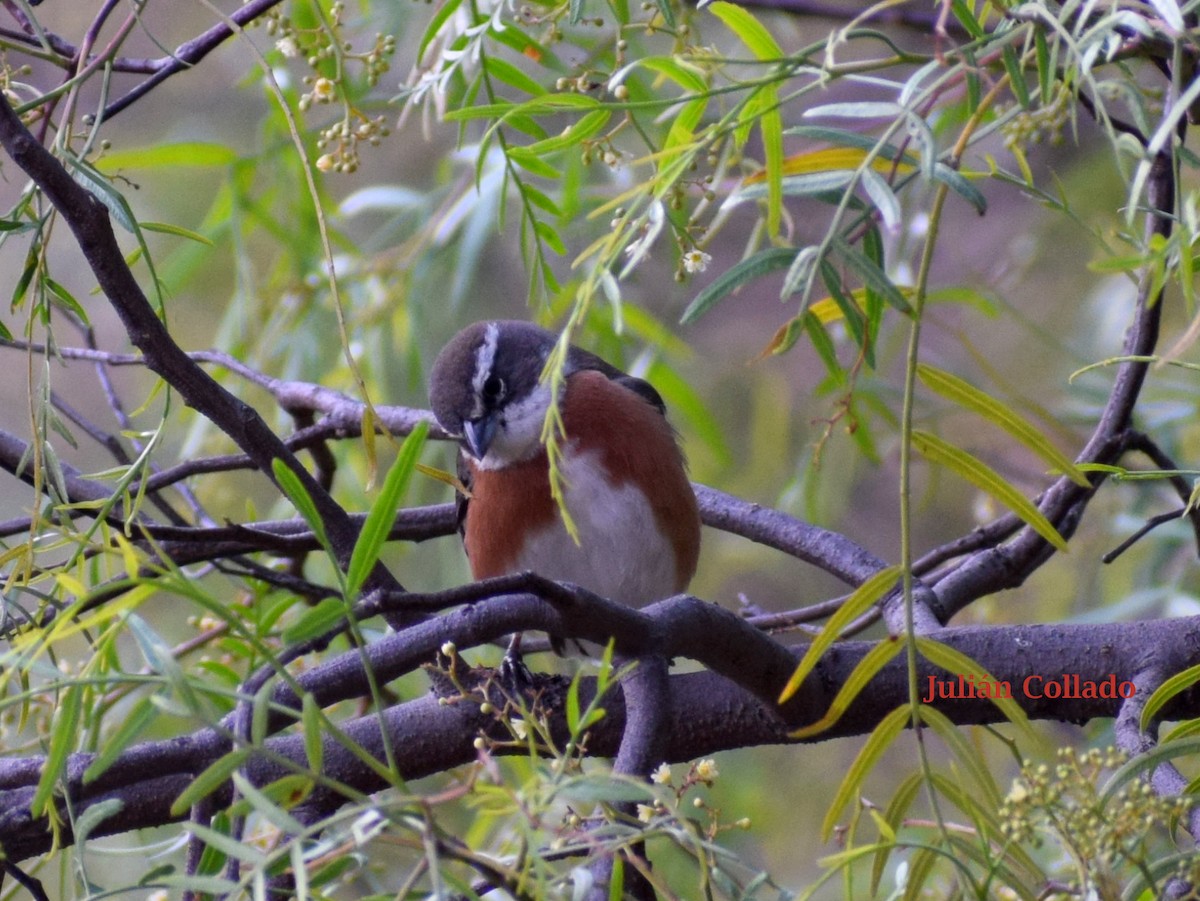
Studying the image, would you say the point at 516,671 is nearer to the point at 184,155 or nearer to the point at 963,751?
the point at 963,751

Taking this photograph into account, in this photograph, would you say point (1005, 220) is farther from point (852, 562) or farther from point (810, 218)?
point (852, 562)

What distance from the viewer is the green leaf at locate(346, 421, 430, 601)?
3.54 ft

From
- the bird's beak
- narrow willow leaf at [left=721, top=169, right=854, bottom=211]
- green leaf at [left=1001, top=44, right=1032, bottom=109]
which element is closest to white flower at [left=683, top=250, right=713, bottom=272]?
narrow willow leaf at [left=721, top=169, right=854, bottom=211]

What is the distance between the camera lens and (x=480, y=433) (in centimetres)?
326

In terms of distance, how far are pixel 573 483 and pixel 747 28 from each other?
1915 millimetres

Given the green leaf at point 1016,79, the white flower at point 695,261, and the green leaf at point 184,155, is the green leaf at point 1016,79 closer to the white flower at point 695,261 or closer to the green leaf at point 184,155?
the white flower at point 695,261

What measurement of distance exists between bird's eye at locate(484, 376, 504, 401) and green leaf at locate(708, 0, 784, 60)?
2.01 metres

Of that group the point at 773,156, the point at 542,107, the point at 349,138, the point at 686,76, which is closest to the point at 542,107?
the point at 542,107

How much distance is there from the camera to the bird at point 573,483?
Result: 3215mm

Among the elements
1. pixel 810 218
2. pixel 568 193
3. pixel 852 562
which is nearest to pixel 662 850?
pixel 852 562

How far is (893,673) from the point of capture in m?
2.01

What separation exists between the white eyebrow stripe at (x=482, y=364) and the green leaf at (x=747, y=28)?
2.00m

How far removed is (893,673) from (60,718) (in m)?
1.32

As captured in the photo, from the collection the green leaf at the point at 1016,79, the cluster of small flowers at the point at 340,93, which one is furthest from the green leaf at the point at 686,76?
the cluster of small flowers at the point at 340,93
